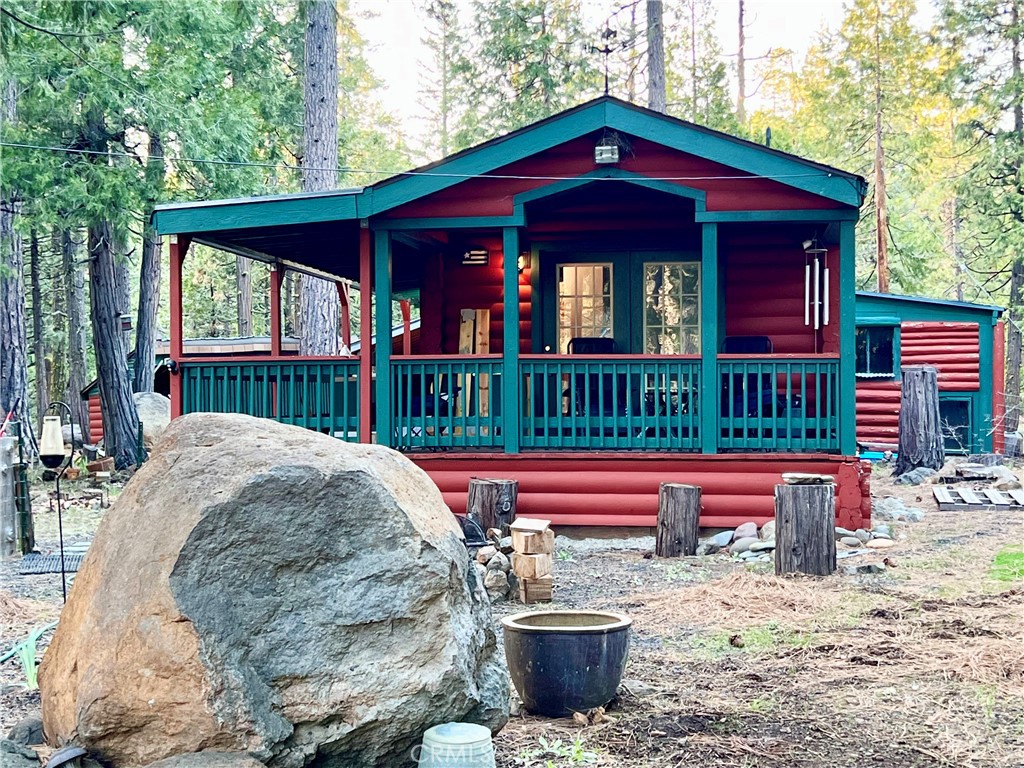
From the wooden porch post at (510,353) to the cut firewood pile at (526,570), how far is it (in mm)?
3135

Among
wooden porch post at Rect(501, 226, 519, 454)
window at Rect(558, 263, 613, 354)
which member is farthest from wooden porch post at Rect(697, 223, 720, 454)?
window at Rect(558, 263, 613, 354)

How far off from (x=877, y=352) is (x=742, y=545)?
1130 cm

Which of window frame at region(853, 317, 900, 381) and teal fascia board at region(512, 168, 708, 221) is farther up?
teal fascia board at region(512, 168, 708, 221)

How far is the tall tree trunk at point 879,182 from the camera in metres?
25.0

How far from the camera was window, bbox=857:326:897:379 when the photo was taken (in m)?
19.6

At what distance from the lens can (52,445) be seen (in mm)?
9453

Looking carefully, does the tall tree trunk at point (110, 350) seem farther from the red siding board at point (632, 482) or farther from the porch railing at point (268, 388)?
the red siding board at point (632, 482)

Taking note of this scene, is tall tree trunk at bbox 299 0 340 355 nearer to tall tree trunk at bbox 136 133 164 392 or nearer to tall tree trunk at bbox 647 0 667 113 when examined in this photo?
tall tree trunk at bbox 136 133 164 392

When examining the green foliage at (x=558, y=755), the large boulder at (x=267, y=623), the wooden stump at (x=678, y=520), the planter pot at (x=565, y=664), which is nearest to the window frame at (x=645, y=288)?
the wooden stump at (x=678, y=520)

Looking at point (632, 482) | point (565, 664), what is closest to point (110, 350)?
point (632, 482)

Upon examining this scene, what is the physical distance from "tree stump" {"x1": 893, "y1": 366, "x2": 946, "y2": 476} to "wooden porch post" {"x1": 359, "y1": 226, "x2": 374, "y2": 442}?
938 centimetres

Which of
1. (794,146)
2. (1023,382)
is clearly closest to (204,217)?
(1023,382)

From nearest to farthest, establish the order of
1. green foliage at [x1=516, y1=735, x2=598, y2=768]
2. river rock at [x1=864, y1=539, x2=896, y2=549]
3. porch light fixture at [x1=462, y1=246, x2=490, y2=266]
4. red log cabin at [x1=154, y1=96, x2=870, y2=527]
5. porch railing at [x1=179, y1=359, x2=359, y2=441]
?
1. green foliage at [x1=516, y1=735, x2=598, y2=768]
2. river rock at [x1=864, y1=539, x2=896, y2=549]
3. red log cabin at [x1=154, y1=96, x2=870, y2=527]
4. porch railing at [x1=179, y1=359, x2=359, y2=441]
5. porch light fixture at [x1=462, y1=246, x2=490, y2=266]

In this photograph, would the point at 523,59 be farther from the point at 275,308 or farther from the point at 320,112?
the point at 275,308
